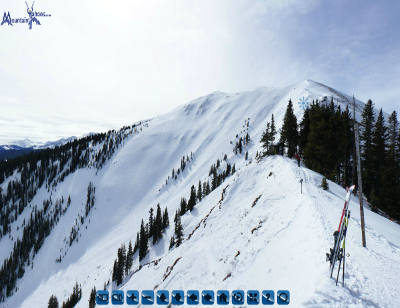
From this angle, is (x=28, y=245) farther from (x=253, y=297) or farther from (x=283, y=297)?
(x=283, y=297)

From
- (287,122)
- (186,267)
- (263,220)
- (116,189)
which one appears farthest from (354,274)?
(116,189)

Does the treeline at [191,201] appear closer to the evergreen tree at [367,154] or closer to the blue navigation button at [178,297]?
the blue navigation button at [178,297]

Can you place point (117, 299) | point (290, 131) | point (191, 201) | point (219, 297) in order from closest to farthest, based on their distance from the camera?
point (219, 297)
point (117, 299)
point (290, 131)
point (191, 201)

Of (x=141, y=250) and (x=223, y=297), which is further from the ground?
(x=223, y=297)

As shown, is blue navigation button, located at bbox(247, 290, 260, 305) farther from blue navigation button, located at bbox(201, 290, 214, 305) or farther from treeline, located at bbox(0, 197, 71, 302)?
treeline, located at bbox(0, 197, 71, 302)

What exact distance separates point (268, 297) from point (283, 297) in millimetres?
993

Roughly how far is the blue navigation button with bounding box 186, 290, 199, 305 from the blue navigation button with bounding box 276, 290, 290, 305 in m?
7.11

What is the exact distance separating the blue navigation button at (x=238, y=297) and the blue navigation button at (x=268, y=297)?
150 centimetres

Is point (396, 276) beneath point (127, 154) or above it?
beneath

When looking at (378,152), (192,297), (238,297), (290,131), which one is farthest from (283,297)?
(378,152)

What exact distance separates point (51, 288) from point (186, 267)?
113 m

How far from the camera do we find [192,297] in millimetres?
14117

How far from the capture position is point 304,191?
18.2 meters

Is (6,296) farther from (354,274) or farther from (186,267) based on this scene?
(354,274)
